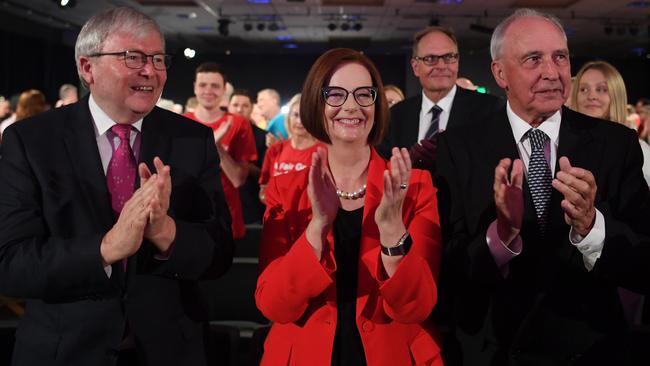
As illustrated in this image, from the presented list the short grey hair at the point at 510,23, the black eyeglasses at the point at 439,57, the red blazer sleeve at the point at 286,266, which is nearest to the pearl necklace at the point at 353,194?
the red blazer sleeve at the point at 286,266

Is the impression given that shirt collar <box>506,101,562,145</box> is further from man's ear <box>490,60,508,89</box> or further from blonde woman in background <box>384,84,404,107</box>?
blonde woman in background <box>384,84,404,107</box>

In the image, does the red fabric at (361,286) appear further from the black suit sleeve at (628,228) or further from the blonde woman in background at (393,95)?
the blonde woman in background at (393,95)

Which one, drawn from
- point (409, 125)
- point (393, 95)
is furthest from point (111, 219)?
point (393, 95)

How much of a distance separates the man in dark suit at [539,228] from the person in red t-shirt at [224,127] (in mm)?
2803

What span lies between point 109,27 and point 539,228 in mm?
1286

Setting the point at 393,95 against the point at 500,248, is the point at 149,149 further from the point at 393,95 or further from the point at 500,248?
the point at 393,95

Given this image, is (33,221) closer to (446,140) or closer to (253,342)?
(253,342)

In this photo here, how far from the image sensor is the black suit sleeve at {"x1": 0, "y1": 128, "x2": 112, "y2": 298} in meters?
1.48

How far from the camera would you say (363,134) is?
1898mm

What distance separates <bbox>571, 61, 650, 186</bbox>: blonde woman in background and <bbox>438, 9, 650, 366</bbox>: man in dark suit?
1931mm

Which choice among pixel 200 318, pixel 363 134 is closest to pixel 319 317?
pixel 200 318

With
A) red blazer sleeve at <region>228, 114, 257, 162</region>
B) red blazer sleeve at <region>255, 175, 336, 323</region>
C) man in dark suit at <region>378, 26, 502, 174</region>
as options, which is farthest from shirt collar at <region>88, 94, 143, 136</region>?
red blazer sleeve at <region>228, 114, 257, 162</region>

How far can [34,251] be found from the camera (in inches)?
59.1

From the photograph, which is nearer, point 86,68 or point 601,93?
point 86,68
